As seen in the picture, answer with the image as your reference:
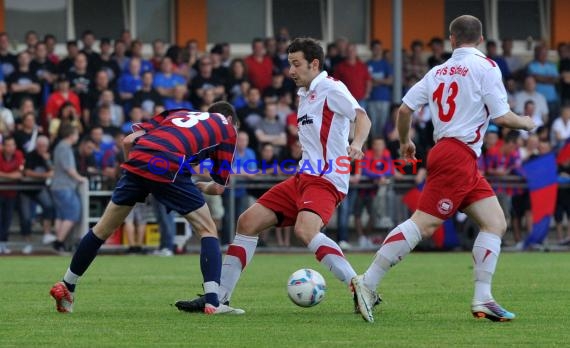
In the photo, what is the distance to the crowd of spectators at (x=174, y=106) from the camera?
19750 millimetres

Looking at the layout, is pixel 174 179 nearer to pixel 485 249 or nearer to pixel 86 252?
pixel 86 252

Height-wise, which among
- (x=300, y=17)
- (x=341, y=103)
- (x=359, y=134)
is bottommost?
(x=359, y=134)

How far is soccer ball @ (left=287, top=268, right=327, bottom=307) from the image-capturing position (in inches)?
384

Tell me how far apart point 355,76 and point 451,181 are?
13.3 metres

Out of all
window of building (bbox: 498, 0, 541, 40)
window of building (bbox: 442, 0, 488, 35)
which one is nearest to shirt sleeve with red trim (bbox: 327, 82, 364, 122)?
window of building (bbox: 442, 0, 488, 35)

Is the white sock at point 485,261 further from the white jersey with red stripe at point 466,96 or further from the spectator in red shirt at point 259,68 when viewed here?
the spectator in red shirt at point 259,68

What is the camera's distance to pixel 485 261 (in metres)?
9.18

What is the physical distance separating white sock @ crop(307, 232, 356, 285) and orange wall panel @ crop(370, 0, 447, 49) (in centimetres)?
1695

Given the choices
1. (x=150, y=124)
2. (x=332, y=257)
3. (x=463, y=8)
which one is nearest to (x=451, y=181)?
(x=332, y=257)

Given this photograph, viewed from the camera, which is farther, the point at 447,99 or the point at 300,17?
the point at 300,17

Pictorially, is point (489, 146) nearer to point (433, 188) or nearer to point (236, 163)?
point (236, 163)

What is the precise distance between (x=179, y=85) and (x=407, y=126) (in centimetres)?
1214

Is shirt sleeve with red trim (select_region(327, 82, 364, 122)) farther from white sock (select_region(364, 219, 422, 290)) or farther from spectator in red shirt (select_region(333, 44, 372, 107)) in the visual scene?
spectator in red shirt (select_region(333, 44, 372, 107))

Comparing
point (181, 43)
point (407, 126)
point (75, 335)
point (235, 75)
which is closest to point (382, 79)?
point (235, 75)
